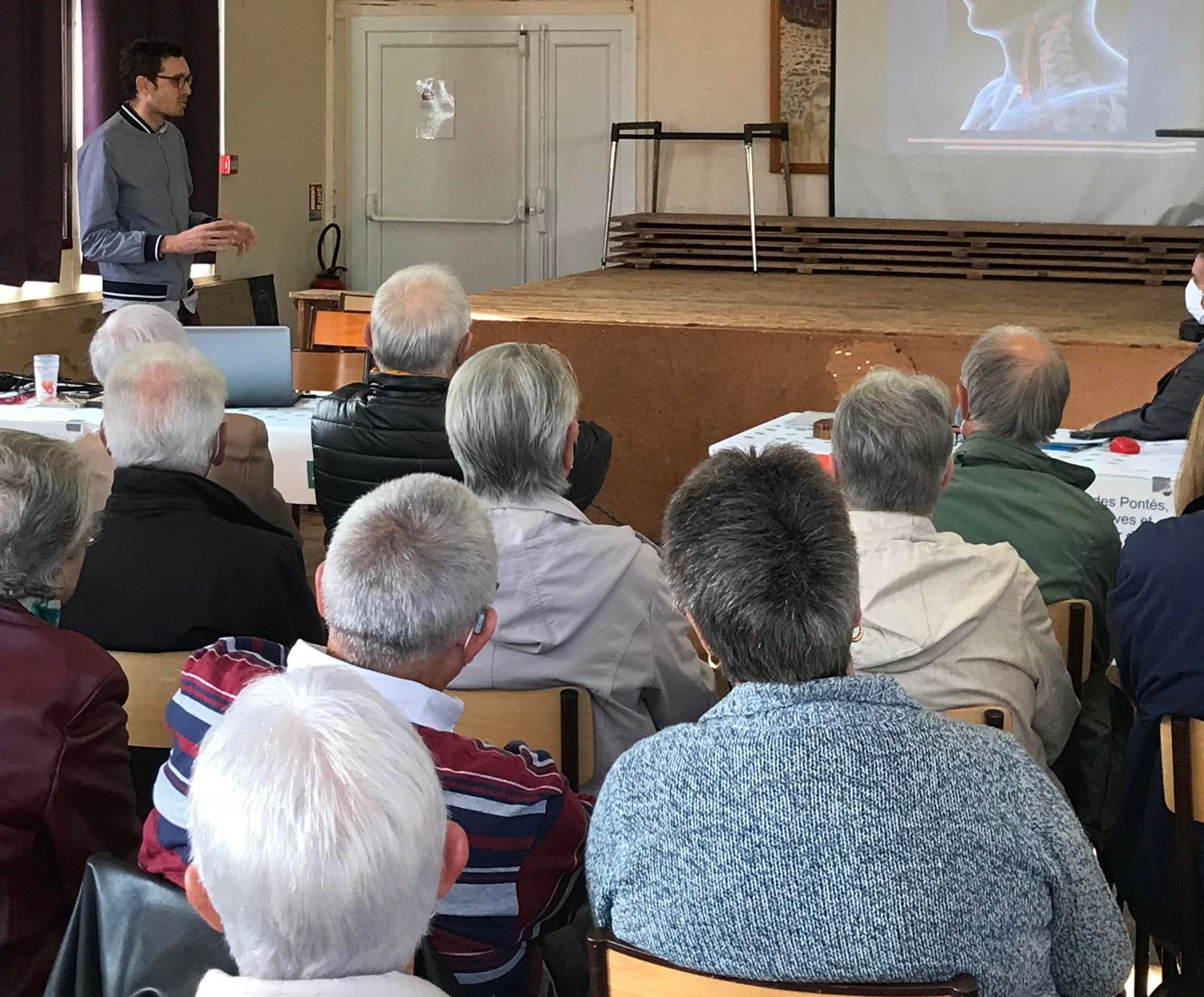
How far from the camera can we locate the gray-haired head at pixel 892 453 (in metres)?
2.35

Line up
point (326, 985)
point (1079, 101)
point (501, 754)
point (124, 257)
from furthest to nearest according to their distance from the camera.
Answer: point (1079, 101) → point (124, 257) → point (501, 754) → point (326, 985)

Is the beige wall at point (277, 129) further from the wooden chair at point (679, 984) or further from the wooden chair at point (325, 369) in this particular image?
the wooden chair at point (679, 984)

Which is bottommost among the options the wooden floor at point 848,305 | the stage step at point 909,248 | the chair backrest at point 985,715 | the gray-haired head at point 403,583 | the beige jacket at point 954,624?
the chair backrest at point 985,715

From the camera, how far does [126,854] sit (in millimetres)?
1852

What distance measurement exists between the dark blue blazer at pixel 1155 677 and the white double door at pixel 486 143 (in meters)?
8.15

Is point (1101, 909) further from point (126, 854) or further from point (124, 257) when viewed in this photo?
point (124, 257)

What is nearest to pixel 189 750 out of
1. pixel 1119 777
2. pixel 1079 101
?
pixel 1119 777

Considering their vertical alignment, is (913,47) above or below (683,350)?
above

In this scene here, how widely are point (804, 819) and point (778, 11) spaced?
899cm

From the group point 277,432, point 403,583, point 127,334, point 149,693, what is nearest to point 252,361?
point 277,432

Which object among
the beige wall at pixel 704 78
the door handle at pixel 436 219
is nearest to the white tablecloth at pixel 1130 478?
the beige wall at pixel 704 78

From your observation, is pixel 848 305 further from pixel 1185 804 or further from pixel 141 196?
pixel 1185 804

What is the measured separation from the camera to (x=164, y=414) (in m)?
2.64

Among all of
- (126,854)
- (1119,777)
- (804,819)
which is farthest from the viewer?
(1119,777)
